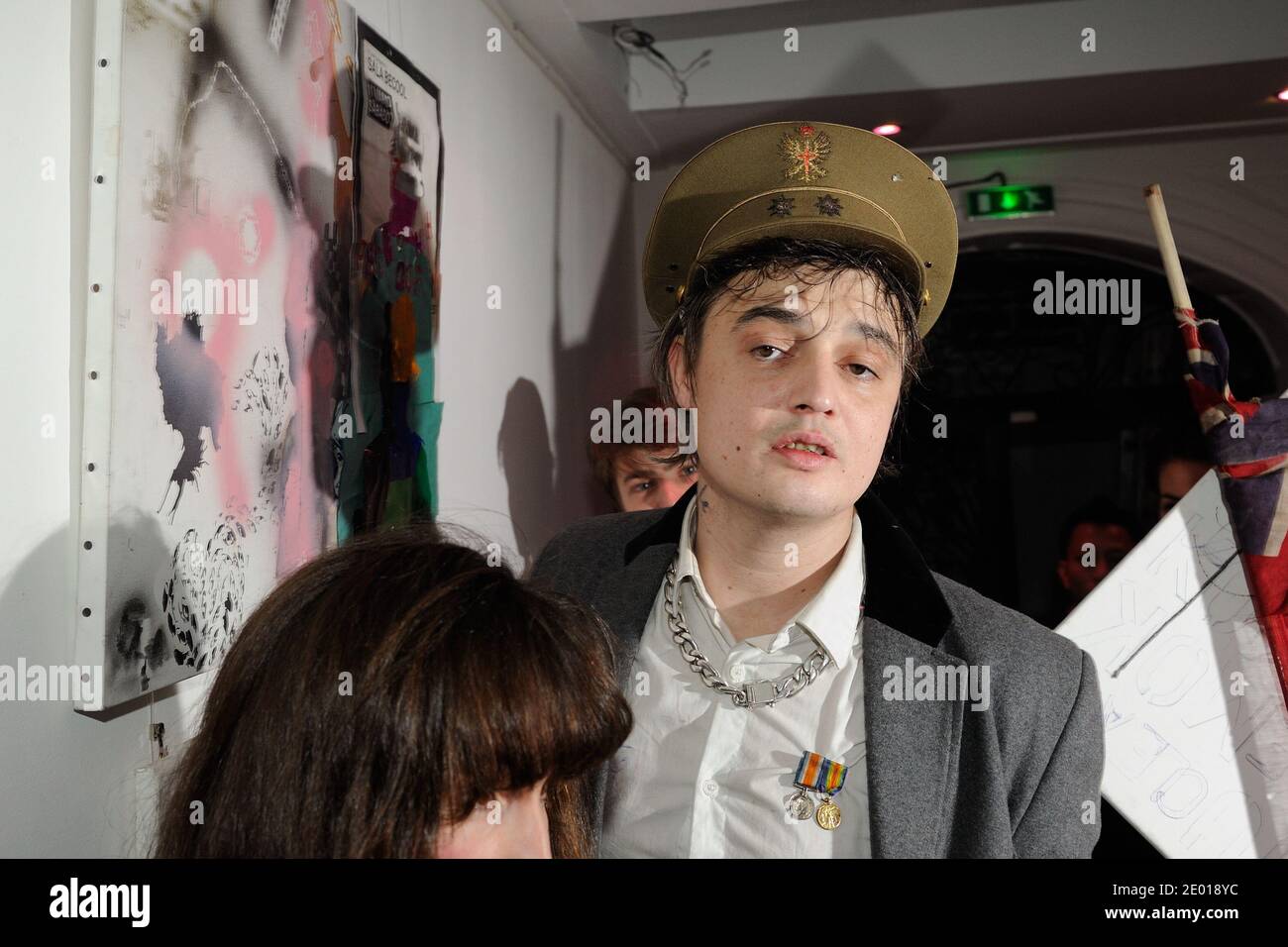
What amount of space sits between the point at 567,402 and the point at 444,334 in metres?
0.71

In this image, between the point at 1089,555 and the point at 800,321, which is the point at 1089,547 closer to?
the point at 1089,555

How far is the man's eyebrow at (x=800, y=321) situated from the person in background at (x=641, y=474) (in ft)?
2.13

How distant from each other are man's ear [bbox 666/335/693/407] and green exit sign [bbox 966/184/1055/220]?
2.19 m

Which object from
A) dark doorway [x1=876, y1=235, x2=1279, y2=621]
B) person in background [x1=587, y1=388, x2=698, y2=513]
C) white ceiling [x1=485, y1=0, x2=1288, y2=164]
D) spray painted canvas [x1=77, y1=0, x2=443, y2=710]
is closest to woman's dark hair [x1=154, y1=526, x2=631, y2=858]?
spray painted canvas [x1=77, y1=0, x2=443, y2=710]

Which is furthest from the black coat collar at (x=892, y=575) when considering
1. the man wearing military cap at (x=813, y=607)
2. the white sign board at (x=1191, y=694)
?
the white sign board at (x=1191, y=694)

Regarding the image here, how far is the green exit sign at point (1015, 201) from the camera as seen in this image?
2.94m

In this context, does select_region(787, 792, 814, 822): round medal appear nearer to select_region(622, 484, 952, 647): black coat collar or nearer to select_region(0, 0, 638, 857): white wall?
select_region(622, 484, 952, 647): black coat collar

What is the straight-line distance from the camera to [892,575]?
102cm

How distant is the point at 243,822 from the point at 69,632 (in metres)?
0.41

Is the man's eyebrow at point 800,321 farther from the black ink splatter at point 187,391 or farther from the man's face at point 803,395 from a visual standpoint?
the black ink splatter at point 187,391

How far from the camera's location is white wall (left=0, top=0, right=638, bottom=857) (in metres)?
0.91

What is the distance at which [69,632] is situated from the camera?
0.96 meters

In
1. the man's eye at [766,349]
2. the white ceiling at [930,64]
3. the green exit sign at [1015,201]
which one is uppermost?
the white ceiling at [930,64]
